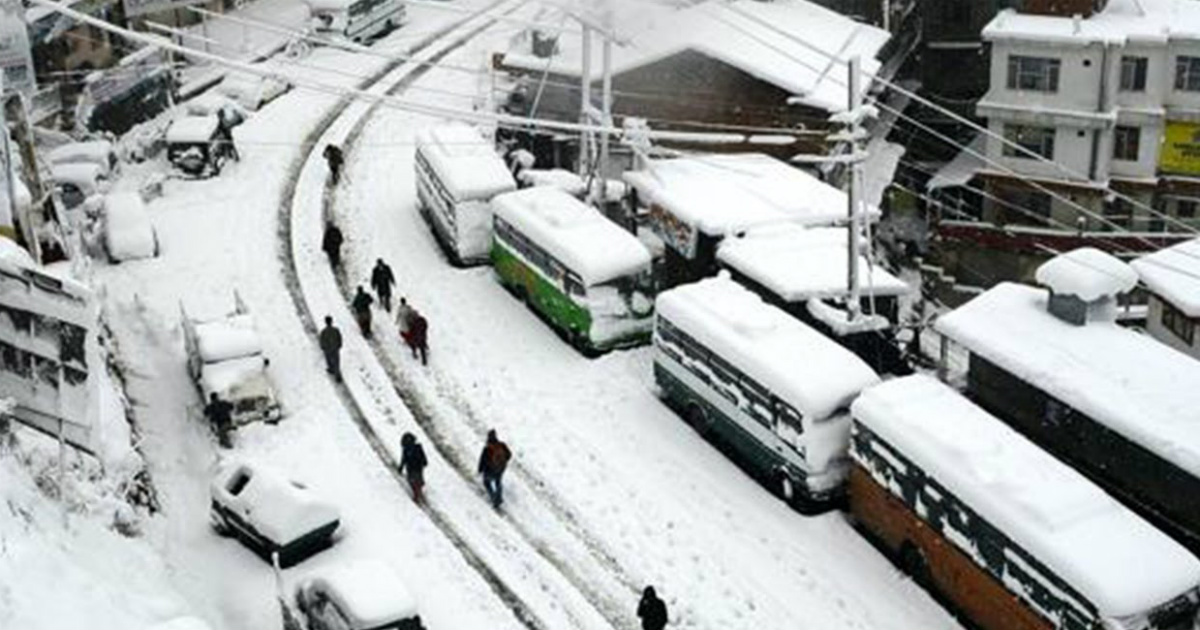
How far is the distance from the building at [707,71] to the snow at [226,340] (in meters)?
15.2

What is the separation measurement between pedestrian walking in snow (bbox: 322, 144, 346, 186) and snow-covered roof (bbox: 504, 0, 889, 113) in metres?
7.25

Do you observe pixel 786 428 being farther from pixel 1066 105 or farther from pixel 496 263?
pixel 1066 105

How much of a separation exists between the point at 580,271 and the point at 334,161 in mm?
15459

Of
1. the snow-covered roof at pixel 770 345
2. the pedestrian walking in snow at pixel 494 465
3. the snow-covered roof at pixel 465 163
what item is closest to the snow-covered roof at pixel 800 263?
the snow-covered roof at pixel 770 345

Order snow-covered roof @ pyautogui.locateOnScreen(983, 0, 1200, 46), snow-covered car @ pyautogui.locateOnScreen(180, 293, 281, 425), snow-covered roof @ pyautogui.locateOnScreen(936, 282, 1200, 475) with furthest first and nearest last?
snow-covered roof @ pyautogui.locateOnScreen(983, 0, 1200, 46) < snow-covered car @ pyautogui.locateOnScreen(180, 293, 281, 425) < snow-covered roof @ pyautogui.locateOnScreen(936, 282, 1200, 475)

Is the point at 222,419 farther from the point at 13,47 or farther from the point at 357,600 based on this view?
the point at 13,47

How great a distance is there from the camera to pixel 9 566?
776 inches

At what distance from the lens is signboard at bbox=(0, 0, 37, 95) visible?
36.0 metres

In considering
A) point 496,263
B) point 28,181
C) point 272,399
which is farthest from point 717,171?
point 28,181

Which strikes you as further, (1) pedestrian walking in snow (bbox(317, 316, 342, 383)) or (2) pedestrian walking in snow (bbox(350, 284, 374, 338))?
(2) pedestrian walking in snow (bbox(350, 284, 374, 338))

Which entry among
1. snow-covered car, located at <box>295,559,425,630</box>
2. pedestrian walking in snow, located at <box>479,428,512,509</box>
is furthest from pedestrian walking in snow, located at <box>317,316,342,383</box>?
snow-covered car, located at <box>295,559,425,630</box>

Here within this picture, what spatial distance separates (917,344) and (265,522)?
17521 millimetres

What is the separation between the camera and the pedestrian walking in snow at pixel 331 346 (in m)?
34.2

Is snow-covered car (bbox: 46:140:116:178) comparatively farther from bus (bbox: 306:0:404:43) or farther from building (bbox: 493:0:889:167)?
bus (bbox: 306:0:404:43)
